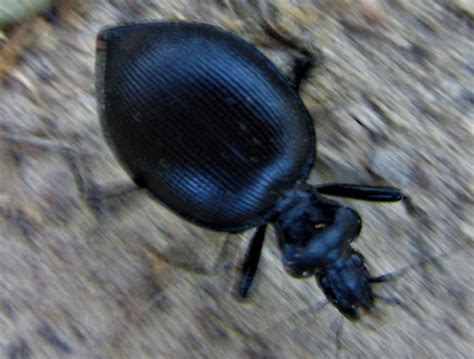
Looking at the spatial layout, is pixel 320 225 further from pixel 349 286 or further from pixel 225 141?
pixel 225 141

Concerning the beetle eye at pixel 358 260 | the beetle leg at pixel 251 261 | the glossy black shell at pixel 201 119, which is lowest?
the beetle leg at pixel 251 261

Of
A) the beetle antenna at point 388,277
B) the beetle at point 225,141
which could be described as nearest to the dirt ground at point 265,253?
the beetle antenna at point 388,277

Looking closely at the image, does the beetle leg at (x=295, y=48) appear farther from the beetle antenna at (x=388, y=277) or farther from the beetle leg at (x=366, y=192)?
the beetle antenna at (x=388, y=277)

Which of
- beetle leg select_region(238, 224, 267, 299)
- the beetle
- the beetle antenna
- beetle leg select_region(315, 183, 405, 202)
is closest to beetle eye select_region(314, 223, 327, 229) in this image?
the beetle

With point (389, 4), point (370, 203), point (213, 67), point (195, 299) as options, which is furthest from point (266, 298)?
point (389, 4)

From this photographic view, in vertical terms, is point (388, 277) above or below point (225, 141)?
below

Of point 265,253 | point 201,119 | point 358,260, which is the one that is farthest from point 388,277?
point 201,119

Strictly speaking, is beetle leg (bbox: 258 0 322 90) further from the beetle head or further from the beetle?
the beetle head
